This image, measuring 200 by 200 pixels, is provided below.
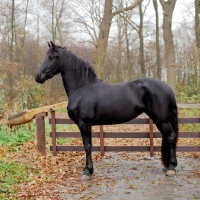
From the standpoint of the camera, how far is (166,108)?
4793mm

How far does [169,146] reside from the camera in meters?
5.00

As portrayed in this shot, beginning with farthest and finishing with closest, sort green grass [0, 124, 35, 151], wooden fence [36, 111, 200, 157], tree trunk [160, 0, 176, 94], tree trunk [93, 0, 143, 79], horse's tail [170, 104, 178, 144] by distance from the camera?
tree trunk [93, 0, 143, 79], tree trunk [160, 0, 176, 94], green grass [0, 124, 35, 151], wooden fence [36, 111, 200, 157], horse's tail [170, 104, 178, 144]

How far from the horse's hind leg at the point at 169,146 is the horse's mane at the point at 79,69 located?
1542 millimetres

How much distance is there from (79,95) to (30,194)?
6.00ft

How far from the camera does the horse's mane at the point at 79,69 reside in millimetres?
4863

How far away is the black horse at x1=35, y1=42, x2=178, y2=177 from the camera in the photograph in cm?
478

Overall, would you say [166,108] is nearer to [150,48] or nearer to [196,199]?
[196,199]

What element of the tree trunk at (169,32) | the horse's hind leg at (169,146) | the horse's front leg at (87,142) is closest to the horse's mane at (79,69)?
the horse's front leg at (87,142)

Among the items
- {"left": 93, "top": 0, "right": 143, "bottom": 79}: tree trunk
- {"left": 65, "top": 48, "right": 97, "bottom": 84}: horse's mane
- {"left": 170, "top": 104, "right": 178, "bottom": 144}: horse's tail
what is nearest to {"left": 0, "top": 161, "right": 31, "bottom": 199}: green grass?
{"left": 65, "top": 48, "right": 97, "bottom": 84}: horse's mane

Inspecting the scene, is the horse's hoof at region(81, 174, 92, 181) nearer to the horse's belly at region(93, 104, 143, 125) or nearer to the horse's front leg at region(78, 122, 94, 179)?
the horse's front leg at region(78, 122, 94, 179)

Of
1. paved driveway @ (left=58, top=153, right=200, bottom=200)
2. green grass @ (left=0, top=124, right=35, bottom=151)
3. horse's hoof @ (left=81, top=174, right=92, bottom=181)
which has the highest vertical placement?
green grass @ (left=0, top=124, right=35, bottom=151)

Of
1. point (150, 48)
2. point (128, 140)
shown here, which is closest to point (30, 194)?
point (128, 140)

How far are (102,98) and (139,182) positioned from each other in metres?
1.56

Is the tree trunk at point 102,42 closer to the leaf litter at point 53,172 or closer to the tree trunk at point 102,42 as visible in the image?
the tree trunk at point 102,42
